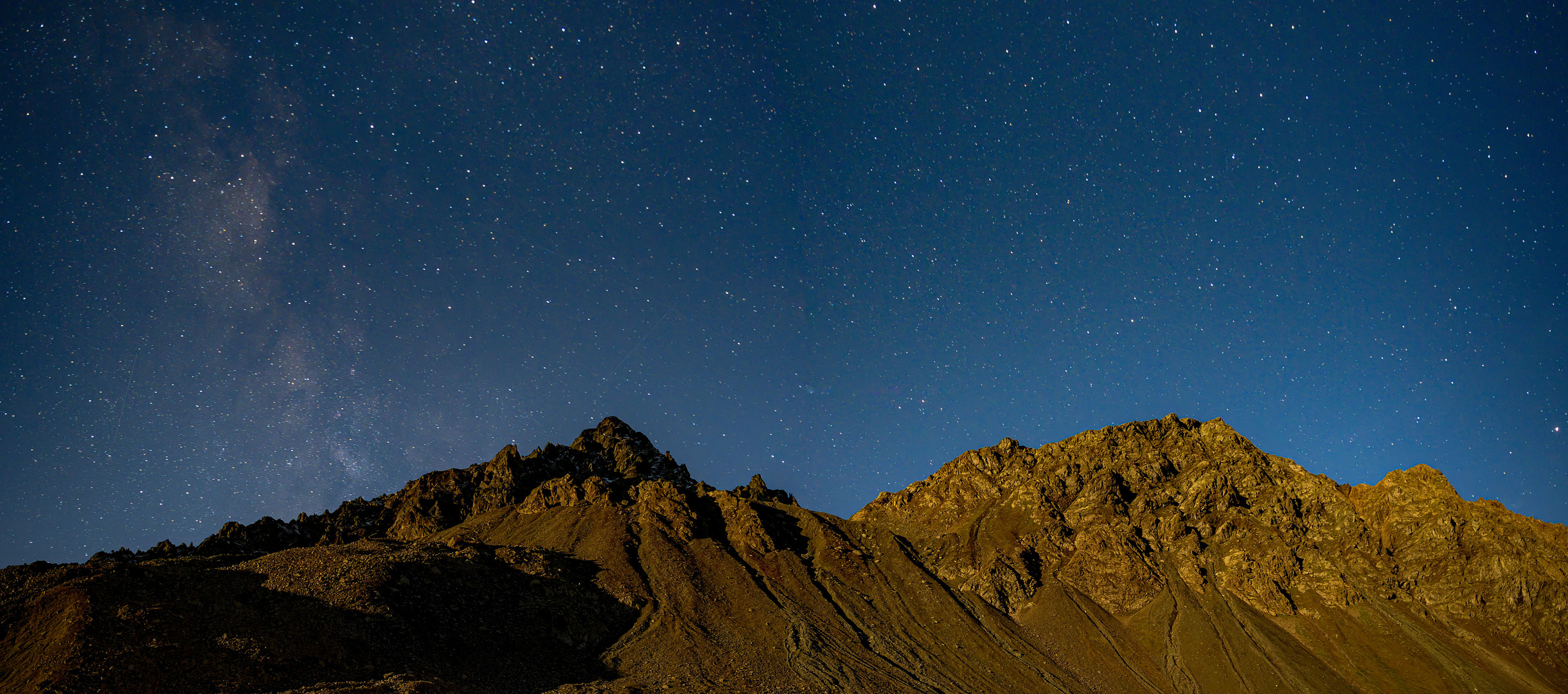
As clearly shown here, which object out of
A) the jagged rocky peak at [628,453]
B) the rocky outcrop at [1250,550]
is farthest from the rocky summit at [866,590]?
the jagged rocky peak at [628,453]

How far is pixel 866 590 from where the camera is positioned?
9662cm

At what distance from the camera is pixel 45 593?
4494 cm

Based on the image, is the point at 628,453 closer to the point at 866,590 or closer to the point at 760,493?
the point at 760,493

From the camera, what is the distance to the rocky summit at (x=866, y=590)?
4878 cm

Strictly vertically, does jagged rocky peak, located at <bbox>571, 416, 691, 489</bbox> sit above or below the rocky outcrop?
above

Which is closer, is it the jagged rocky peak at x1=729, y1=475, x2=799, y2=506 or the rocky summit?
the rocky summit

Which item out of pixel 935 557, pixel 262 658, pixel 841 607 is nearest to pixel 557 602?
pixel 262 658

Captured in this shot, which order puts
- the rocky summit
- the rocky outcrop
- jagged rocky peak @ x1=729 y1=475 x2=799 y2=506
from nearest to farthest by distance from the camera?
1. the rocky summit
2. the rocky outcrop
3. jagged rocky peak @ x1=729 y1=475 x2=799 y2=506

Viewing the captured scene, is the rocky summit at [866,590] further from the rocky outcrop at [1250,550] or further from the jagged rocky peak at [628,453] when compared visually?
the jagged rocky peak at [628,453]

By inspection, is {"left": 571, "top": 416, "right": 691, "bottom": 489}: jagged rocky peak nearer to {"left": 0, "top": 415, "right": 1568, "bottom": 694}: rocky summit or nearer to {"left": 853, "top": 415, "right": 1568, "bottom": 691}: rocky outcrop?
{"left": 0, "top": 415, "right": 1568, "bottom": 694}: rocky summit

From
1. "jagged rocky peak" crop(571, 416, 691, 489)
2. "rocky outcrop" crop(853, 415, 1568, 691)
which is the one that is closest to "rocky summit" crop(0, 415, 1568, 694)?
"rocky outcrop" crop(853, 415, 1568, 691)

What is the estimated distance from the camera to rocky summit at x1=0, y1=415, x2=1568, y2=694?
160ft

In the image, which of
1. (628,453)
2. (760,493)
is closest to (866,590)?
(760,493)

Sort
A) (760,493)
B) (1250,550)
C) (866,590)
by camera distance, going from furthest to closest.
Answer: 1. (760,493)
2. (1250,550)
3. (866,590)
